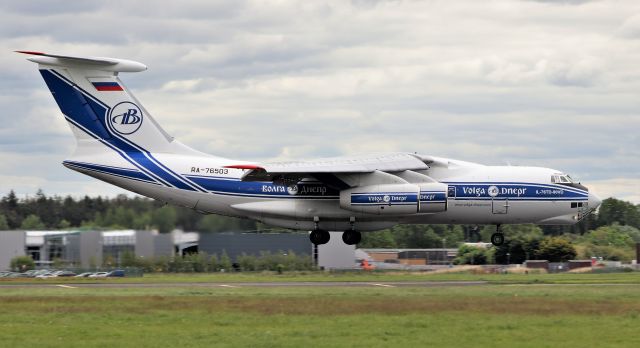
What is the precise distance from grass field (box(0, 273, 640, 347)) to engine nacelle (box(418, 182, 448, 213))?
19.8 ft

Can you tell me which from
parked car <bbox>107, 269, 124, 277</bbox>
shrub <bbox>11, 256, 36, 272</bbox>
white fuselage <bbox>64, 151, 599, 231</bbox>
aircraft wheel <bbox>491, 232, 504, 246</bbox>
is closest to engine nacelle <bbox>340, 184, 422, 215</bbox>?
white fuselage <bbox>64, 151, 599, 231</bbox>

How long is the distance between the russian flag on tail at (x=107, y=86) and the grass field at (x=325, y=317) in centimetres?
969

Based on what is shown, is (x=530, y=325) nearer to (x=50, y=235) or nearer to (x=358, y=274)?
(x=358, y=274)

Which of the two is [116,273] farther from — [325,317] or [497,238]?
[325,317]

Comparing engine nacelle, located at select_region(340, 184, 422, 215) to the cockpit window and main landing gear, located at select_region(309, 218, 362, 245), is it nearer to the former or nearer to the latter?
main landing gear, located at select_region(309, 218, 362, 245)

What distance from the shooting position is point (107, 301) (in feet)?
82.3

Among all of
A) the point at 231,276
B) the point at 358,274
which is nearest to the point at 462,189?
the point at 358,274

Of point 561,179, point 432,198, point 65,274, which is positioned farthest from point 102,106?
point 561,179

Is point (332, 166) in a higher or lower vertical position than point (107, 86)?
lower

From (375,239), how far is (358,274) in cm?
2017

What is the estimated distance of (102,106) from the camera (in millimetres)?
36531

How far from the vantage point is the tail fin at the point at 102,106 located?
119ft

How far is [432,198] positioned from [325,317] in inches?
552

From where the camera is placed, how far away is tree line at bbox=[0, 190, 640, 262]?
39188 millimetres
